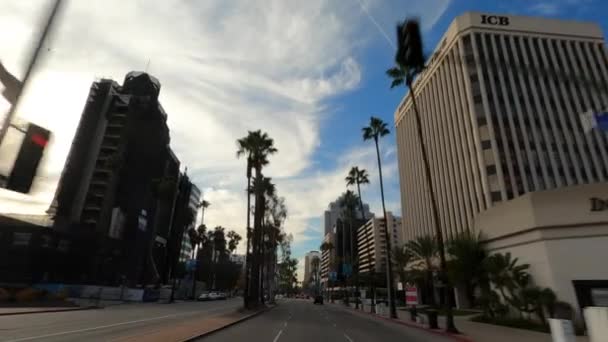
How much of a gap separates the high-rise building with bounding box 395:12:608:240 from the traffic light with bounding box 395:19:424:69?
46.9m

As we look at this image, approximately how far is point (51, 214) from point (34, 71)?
7892cm

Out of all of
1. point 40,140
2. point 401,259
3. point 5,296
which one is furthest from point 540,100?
point 5,296

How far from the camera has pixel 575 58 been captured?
59.1 meters

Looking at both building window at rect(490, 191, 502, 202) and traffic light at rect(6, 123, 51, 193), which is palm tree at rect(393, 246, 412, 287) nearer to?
building window at rect(490, 191, 502, 202)

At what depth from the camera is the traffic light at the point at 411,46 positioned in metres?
5.54

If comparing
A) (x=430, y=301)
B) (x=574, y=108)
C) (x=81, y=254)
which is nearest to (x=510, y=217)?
(x=430, y=301)

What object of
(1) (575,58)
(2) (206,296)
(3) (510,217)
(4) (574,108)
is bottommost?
(2) (206,296)

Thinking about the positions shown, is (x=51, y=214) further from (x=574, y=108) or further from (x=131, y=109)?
(x=574, y=108)

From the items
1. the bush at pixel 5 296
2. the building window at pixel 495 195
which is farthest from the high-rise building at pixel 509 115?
the bush at pixel 5 296

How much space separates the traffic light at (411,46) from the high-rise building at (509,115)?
154 ft

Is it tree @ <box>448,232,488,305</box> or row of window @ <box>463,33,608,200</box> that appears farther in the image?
row of window @ <box>463,33,608,200</box>

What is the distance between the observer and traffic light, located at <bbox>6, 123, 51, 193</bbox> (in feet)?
14.1

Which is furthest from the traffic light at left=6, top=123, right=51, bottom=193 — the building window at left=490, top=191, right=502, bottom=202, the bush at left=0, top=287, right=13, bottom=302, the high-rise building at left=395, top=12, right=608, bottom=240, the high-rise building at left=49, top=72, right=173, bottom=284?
the high-rise building at left=49, top=72, right=173, bottom=284

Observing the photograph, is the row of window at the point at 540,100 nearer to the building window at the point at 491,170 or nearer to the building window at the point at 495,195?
the building window at the point at 495,195
